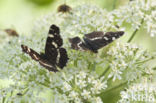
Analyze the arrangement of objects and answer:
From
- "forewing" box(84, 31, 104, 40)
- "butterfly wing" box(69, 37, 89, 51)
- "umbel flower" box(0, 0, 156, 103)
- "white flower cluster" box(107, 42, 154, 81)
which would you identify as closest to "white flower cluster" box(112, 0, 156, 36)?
"umbel flower" box(0, 0, 156, 103)

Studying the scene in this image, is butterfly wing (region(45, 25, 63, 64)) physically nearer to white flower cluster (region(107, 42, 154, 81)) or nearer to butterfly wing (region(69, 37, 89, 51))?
butterfly wing (region(69, 37, 89, 51))

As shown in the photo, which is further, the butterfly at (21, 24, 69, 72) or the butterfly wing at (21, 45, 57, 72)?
the butterfly at (21, 24, 69, 72)

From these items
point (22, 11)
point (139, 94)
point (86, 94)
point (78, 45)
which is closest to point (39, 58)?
point (78, 45)

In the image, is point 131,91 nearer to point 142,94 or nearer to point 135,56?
point 142,94

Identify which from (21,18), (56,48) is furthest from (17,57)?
(21,18)

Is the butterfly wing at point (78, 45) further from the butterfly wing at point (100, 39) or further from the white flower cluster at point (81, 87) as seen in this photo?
the white flower cluster at point (81, 87)

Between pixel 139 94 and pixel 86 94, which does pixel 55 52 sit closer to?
pixel 86 94
